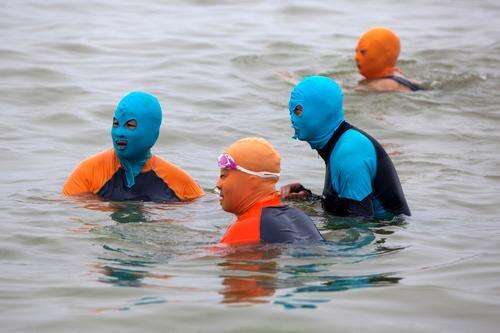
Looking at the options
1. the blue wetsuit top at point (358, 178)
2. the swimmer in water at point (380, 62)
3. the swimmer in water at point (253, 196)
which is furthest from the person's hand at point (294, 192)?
the swimmer in water at point (380, 62)

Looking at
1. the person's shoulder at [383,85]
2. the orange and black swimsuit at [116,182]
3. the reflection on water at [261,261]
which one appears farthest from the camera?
the person's shoulder at [383,85]

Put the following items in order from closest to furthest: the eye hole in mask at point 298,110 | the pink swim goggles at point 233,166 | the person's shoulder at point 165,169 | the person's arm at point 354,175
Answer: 1. the pink swim goggles at point 233,166
2. the person's arm at point 354,175
3. the eye hole in mask at point 298,110
4. the person's shoulder at point 165,169

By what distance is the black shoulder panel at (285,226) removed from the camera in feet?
26.9

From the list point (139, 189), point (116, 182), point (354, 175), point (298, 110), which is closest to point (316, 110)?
point (298, 110)

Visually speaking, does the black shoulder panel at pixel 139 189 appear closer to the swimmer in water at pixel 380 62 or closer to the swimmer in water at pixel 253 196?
the swimmer in water at pixel 253 196

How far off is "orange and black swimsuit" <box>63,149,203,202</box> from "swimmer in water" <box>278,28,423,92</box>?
6557 millimetres

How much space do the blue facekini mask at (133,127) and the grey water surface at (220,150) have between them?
53 centimetres

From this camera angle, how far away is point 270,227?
8.20 m

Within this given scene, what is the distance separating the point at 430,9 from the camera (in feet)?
82.3

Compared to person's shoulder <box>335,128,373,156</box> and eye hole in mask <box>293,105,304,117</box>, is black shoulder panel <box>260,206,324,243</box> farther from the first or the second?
eye hole in mask <box>293,105,304,117</box>

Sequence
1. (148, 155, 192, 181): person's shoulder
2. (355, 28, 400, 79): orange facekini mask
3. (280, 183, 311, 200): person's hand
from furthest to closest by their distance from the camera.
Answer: (355, 28, 400, 79): orange facekini mask, (148, 155, 192, 181): person's shoulder, (280, 183, 311, 200): person's hand

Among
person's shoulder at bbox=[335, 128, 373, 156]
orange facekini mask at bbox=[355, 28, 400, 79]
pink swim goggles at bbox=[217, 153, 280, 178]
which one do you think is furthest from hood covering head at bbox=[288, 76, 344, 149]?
orange facekini mask at bbox=[355, 28, 400, 79]

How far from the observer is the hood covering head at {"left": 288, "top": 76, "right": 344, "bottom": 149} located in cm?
987

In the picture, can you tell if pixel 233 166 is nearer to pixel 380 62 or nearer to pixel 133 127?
pixel 133 127
